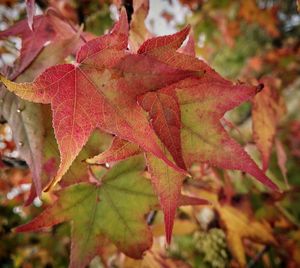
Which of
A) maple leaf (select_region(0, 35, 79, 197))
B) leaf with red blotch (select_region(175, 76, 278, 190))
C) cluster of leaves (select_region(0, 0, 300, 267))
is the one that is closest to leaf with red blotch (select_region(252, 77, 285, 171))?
cluster of leaves (select_region(0, 0, 300, 267))

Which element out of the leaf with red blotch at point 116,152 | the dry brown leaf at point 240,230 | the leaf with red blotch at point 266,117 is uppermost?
the leaf with red blotch at point 266,117

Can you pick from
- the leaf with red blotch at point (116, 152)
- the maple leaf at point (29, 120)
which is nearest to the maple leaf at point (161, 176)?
the leaf with red blotch at point (116, 152)

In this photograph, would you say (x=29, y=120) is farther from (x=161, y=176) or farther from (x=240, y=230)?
(x=240, y=230)

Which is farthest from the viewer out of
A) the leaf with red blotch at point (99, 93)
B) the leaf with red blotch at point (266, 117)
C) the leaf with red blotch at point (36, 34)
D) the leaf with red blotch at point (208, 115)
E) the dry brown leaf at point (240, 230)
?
the dry brown leaf at point (240, 230)

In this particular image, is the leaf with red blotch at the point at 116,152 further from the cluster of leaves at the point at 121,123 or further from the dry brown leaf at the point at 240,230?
the dry brown leaf at the point at 240,230

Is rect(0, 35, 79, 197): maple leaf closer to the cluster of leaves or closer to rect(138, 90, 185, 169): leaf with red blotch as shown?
the cluster of leaves

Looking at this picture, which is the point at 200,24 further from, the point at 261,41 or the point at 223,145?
the point at 261,41

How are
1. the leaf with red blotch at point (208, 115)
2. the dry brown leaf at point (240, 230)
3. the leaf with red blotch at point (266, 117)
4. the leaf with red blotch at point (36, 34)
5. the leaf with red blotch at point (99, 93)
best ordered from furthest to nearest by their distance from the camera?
the dry brown leaf at point (240, 230), the leaf with red blotch at point (266, 117), the leaf with red blotch at point (36, 34), the leaf with red blotch at point (208, 115), the leaf with red blotch at point (99, 93)

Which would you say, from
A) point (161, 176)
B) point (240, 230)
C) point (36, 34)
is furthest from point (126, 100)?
point (240, 230)
